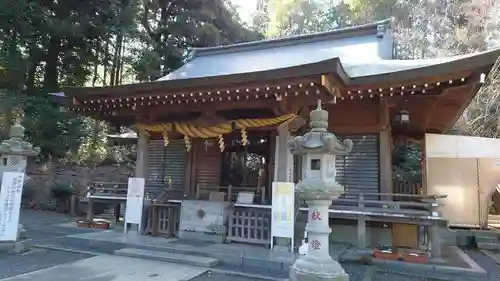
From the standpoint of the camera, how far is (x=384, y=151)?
21.7 feet

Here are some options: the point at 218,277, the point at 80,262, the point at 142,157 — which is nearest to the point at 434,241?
the point at 218,277

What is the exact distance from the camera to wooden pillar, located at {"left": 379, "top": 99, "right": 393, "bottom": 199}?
654 centimetres

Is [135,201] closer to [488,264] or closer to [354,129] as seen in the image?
[354,129]

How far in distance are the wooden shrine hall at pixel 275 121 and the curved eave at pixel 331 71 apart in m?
0.01

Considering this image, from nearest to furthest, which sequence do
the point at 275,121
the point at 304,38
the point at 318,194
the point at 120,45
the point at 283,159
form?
1. the point at 318,194
2. the point at 283,159
3. the point at 275,121
4. the point at 304,38
5. the point at 120,45

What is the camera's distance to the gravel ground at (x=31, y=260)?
469 centimetres

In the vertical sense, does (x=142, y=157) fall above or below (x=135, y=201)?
above

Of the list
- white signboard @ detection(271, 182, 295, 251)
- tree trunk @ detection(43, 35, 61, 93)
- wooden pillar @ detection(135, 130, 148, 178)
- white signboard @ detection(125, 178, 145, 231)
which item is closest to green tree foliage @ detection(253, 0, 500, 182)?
white signboard @ detection(271, 182, 295, 251)

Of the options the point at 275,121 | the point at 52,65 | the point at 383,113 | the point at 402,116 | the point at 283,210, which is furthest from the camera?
the point at 52,65

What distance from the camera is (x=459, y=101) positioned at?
22.0 ft

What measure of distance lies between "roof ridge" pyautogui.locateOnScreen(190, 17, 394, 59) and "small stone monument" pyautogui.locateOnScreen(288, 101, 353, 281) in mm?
6426

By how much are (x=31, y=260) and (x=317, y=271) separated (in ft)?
14.1

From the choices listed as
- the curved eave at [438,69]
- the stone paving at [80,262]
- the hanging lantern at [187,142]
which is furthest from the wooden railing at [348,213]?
the curved eave at [438,69]

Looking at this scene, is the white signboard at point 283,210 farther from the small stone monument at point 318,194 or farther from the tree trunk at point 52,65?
the tree trunk at point 52,65
